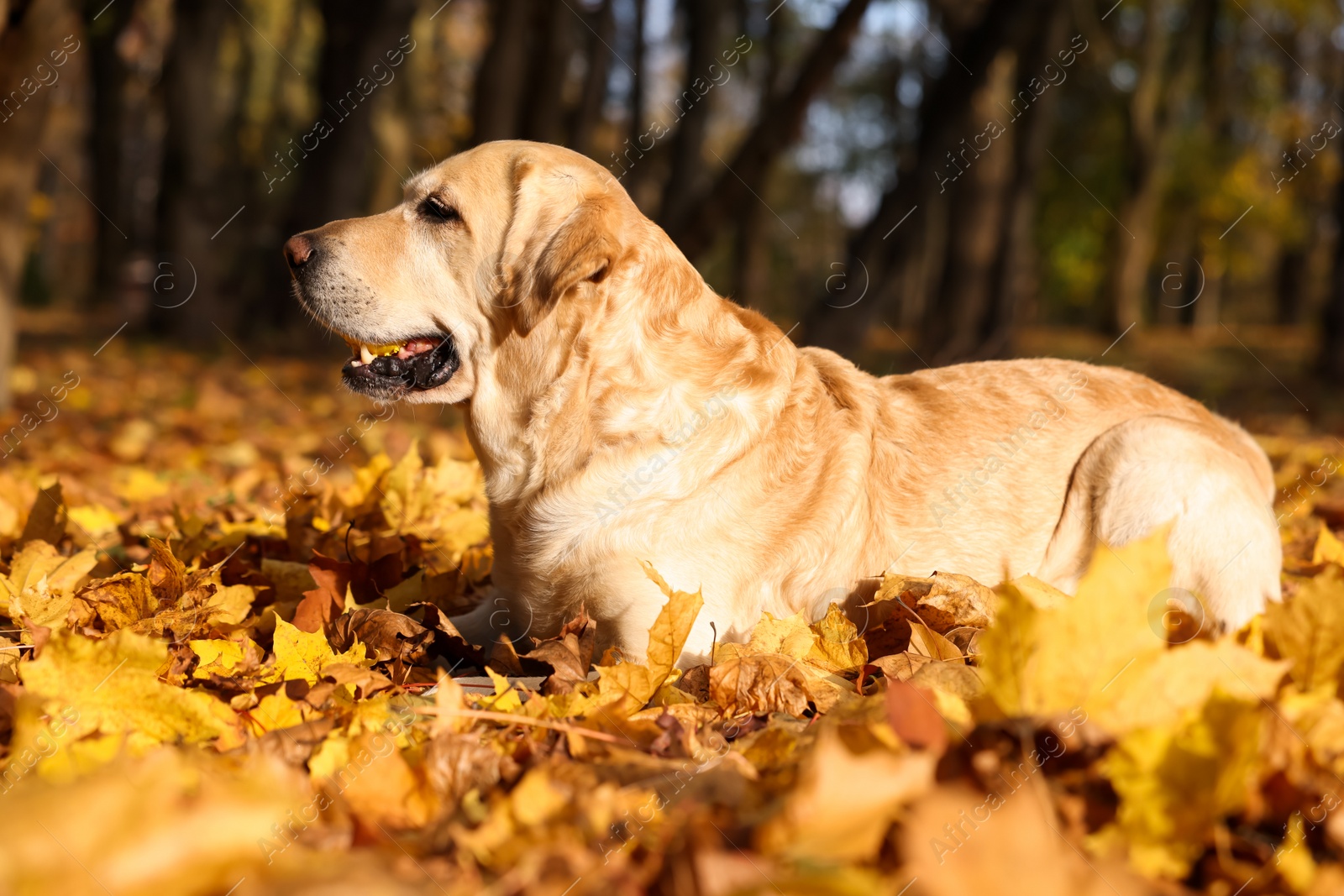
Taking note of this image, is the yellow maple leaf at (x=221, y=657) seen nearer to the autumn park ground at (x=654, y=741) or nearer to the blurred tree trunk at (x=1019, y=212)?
the autumn park ground at (x=654, y=741)

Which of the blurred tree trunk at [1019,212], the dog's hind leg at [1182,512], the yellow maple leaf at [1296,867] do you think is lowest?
the blurred tree trunk at [1019,212]

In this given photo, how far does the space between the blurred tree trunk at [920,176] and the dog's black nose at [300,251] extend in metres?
7.15

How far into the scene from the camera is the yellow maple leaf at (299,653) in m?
2.77

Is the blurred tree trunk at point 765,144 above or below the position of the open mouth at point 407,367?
below

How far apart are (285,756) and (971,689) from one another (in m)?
1.58

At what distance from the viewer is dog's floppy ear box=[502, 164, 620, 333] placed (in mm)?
3367

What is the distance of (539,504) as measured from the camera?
3.52 metres

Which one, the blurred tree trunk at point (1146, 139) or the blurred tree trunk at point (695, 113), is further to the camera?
the blurred tree trunk at point (1146, 139)

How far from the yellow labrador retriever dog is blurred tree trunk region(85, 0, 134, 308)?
815 inches

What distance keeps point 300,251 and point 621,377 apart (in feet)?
4.40

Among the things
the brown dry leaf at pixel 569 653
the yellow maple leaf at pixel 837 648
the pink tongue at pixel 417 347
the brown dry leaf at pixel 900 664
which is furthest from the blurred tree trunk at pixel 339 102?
the brown dry leaf at pixel 900 664

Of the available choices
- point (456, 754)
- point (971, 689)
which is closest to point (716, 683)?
point (971, 689)

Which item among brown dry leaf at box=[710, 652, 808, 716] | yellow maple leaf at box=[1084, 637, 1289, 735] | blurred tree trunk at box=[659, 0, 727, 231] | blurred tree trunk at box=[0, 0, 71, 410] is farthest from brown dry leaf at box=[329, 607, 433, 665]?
blurred tree trunk at box=[659, 0, 727, 231]

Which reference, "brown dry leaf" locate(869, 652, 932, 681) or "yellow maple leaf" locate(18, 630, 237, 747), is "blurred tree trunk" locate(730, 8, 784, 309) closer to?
"brown dry leaf" locate(869, 652, 932, 681)
